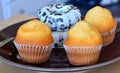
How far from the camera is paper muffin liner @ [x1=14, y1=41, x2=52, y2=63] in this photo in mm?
544

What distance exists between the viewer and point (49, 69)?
0.52 m

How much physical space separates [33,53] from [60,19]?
0.31ft

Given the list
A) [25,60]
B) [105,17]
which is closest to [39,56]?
[25,60]

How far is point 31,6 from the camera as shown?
1.79 metres

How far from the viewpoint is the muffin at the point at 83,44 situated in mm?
524

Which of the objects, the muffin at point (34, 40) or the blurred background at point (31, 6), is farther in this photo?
the blurred background at point (31, 6)

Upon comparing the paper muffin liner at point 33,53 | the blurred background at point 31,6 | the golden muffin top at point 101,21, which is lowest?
the blurred background at point 31,6

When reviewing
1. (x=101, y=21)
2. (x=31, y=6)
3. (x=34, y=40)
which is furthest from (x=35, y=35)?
(x=31, y=6)

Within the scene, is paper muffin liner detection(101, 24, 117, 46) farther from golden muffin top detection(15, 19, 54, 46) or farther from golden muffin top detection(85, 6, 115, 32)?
golden muffin top detection(15, 19, 54, 46)

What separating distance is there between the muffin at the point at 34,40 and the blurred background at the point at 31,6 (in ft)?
3.18

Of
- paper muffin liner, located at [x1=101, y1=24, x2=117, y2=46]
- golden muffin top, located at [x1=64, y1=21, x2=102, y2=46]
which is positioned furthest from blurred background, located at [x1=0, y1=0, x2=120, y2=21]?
golden muffin top, located at [x1=64, y1=21, x2=102, y2=46]

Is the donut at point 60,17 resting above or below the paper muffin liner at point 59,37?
above

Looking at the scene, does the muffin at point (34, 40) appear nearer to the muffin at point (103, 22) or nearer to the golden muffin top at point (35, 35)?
the golden muffin top at point (35, 35)

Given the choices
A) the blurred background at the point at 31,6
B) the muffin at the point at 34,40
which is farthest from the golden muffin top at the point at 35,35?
the blurred background at the point at 31,6
